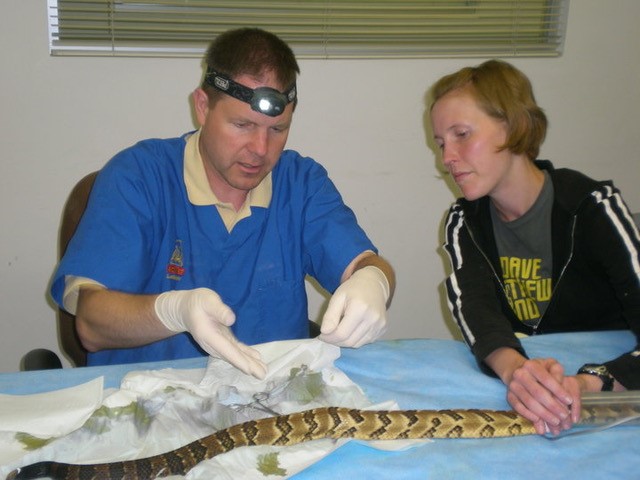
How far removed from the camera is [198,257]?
6.14 ft

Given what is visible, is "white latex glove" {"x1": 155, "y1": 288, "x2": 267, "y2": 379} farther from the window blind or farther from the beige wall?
the window blind

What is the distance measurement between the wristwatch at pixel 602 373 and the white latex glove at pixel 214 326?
0.75 metres

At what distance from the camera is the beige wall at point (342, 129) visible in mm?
2452

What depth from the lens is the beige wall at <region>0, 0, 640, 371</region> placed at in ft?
8.04

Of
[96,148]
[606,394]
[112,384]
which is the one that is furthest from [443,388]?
[96,148]

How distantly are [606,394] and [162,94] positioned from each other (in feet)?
6.55

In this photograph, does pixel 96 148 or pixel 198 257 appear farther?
pixel 96 148

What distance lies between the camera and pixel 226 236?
6.19 ft

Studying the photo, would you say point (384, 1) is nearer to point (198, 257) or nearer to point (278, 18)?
point (278, 18)

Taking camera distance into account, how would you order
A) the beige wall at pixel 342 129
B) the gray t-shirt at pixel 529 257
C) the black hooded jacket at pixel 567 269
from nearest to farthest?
the black hooded jacket at pixel 567 269 → the gray t-shirt at pixel 529 257 → the beige wall at pixel 342 129

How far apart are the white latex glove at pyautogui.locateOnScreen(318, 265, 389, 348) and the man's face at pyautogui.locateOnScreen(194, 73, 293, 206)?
18.4 inches

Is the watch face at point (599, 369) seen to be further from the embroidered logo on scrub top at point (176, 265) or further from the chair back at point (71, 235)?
the chair back at point (71, 235)

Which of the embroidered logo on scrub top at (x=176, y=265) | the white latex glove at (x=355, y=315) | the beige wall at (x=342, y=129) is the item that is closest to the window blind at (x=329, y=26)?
the beige wall at (x=342, y=129)

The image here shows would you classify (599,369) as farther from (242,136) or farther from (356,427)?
(242,136)
